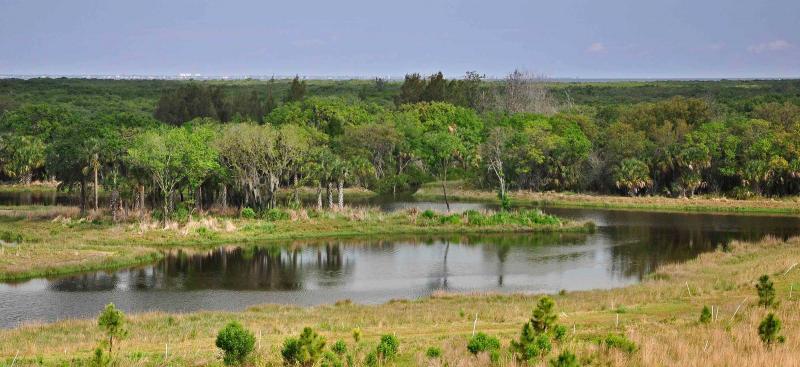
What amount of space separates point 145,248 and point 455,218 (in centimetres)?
2441

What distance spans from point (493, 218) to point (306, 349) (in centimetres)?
5103

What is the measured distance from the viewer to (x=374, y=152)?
105188mm

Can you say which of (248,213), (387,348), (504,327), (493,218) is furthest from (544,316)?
(248,213)

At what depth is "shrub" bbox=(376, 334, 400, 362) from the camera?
70.3ft

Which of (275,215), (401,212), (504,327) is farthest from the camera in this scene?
(401,212)

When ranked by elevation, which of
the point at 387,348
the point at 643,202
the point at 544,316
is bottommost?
the point at 643,202

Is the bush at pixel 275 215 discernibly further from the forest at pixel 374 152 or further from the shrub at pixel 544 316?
the shrub at pixel 544 316

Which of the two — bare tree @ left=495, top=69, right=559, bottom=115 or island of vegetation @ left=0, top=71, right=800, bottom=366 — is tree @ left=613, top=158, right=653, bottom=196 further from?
bare tree @ left=495, top=69, right=559, bottom=115

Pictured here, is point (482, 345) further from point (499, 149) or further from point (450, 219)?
point (499, 149)

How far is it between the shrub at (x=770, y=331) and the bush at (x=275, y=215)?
51061mm

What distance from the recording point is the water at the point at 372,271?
42594mm

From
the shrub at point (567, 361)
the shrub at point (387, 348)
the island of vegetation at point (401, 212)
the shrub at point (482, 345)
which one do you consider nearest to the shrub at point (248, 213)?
the island of vegetation at point (401, 212)

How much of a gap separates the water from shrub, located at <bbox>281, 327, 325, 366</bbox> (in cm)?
2056

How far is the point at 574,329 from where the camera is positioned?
89.1ft
